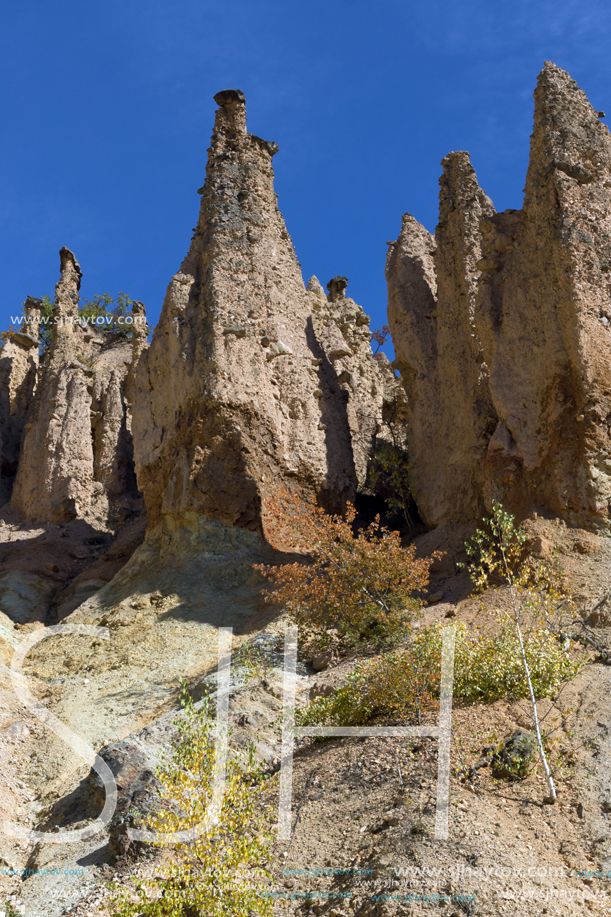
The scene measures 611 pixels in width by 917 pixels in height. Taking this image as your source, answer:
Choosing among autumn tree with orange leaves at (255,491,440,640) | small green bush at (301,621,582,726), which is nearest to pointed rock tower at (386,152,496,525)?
autumn tree with orange leaves at (255,491,440,640)

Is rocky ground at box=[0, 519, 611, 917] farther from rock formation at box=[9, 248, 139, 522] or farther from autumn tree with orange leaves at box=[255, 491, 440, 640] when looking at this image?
rock formation at box=[9, 248, 139, 522]

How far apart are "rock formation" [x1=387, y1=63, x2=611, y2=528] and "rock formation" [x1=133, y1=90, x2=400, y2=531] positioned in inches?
81.4

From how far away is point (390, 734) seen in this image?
25.8 ft

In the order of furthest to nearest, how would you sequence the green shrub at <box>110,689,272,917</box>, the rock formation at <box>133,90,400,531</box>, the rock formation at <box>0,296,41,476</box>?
the rock formation at <box>0,296,41,476</box>, the rock formation at <box>133,90,400,531</box>, the green shrub at <box>110,689,272,917</box>

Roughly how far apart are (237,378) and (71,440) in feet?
20.7

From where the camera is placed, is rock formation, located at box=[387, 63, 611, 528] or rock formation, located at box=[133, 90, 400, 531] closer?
rock formation, located at box=[387, 63, 611, 528]

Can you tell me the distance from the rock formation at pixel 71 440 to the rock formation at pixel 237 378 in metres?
3.46

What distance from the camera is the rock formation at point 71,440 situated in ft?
60.2

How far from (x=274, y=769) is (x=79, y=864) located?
199 centimetres

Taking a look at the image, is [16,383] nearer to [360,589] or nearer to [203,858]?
[360,589]

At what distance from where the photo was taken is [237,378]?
14.2 m

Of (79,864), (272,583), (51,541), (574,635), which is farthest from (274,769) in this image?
(51,541)

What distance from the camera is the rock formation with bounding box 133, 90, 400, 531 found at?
45.4 feet

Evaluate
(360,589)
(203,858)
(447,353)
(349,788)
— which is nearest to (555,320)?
(447,353)
